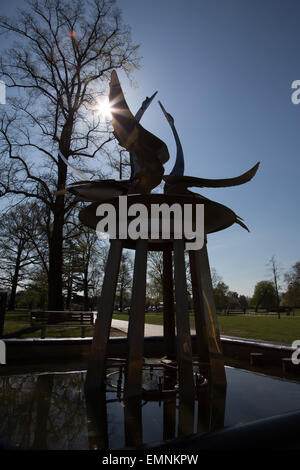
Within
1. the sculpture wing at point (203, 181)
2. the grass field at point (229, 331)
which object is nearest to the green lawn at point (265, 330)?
the grass field at point (229, 331)

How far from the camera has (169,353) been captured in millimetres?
6684

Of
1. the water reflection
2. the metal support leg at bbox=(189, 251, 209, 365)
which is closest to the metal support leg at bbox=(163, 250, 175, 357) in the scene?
the metal support leg at bbox=(189, 251, 209, 365)

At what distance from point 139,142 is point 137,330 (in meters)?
3.43

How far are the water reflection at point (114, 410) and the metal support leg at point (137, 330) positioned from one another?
0.88ft

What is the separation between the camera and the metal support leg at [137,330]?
4547mm

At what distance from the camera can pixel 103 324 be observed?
512 centimetres

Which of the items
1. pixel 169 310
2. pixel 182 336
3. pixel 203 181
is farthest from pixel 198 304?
pixel 203 181

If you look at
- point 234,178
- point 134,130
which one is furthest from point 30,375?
point 234,178

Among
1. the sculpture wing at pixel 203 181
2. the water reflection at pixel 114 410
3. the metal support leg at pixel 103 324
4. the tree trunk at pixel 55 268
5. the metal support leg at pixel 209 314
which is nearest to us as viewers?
the water reflection at pixel 114 410

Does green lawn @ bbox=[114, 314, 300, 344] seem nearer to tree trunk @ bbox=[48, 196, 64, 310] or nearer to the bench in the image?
the bench

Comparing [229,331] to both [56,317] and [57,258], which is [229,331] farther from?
[57,258]

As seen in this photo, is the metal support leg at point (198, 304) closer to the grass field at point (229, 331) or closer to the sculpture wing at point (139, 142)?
the sculpture wing at point (139, 142)
